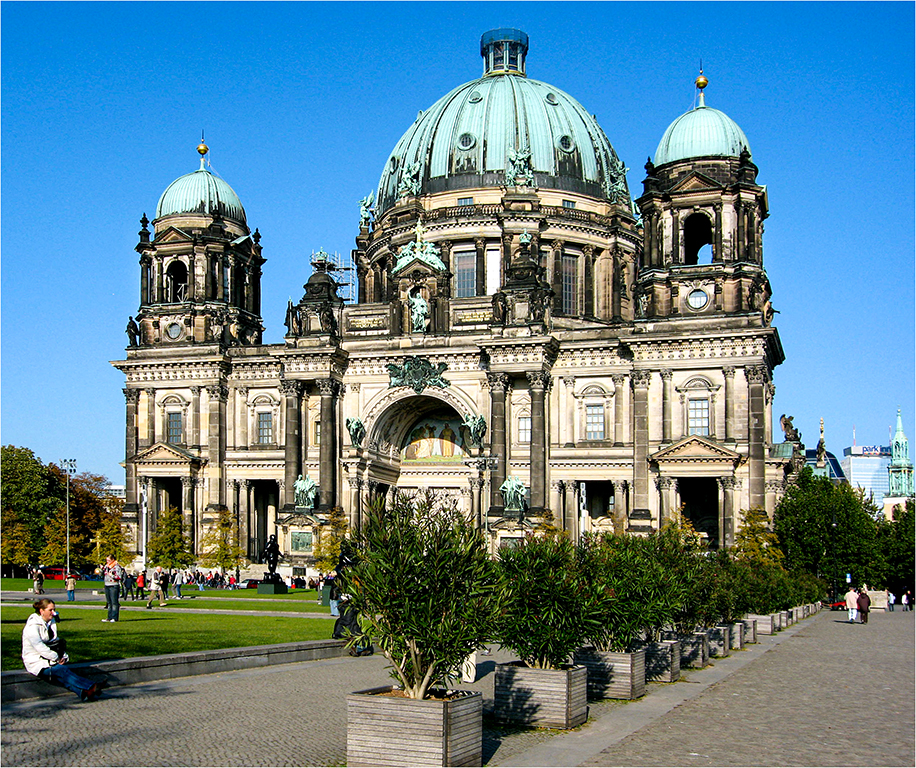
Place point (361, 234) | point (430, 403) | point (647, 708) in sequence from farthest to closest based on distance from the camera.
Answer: point (361, 234)
point (430, 403)
point (647, 708)

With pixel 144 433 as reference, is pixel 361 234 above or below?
above

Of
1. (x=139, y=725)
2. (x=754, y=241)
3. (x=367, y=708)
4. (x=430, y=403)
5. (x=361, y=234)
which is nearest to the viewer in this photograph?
(x=367, y=708)

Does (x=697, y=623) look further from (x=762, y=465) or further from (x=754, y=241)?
(x=754, y=241)

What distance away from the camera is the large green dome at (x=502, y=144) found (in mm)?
86688

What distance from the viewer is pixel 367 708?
15.7 metres

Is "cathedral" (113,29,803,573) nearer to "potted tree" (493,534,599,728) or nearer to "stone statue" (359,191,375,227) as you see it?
"stone statue" (359,191,375,227)

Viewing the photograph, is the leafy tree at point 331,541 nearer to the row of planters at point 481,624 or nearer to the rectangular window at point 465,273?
the rectangular window at point 465,273

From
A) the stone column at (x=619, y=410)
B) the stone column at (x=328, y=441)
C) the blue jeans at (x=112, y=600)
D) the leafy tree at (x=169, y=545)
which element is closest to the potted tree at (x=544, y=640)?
the blue jeans at (x=112, y=600)

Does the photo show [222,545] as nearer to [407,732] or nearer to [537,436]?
[537,436]

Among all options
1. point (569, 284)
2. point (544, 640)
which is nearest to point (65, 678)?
point (544, 640)

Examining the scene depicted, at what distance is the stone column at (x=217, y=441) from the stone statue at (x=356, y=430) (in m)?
10.2

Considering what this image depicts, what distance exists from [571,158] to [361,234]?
18.7 metres

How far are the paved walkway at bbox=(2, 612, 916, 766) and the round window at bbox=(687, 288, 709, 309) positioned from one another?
4570cm

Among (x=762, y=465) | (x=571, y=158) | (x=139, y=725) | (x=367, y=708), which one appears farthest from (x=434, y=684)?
(x=571, y=158)
